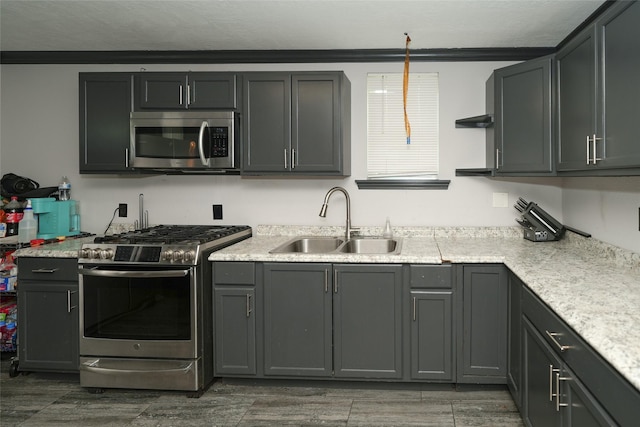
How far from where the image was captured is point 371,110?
3602 millimetres

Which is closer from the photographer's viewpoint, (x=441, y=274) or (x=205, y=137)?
(x=441, y=274)

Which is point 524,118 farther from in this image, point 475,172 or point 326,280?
point 326,280

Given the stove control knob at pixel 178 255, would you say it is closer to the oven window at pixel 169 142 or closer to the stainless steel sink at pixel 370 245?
the oven window at pixel 169 142

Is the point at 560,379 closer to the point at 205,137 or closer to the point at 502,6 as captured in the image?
the point at 502,6

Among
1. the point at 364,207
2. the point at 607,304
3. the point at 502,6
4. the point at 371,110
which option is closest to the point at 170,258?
the point at 364,207

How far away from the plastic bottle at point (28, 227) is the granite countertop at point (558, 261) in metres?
1.48

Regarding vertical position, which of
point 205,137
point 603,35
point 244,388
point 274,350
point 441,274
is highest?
point 603,35

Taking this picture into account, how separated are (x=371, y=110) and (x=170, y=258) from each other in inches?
70.6

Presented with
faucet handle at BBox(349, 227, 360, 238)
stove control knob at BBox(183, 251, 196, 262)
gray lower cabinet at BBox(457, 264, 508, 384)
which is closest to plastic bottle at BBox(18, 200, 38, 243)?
stove control knob at BBox(183, 251, 196, 262)

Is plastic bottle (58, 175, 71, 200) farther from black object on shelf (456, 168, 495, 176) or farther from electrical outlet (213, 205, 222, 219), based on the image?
black object on shelf (456, 168, 495, 176)

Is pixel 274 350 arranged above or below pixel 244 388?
above

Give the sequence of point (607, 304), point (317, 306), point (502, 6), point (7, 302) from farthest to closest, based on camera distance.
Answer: point (7, 302) → point (317, 306) → point (502, 6) → point (607, 304)

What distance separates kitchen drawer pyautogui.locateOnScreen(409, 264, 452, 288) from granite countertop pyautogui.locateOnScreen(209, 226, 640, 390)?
0.15 ft

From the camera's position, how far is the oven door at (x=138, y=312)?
2.79 meters
